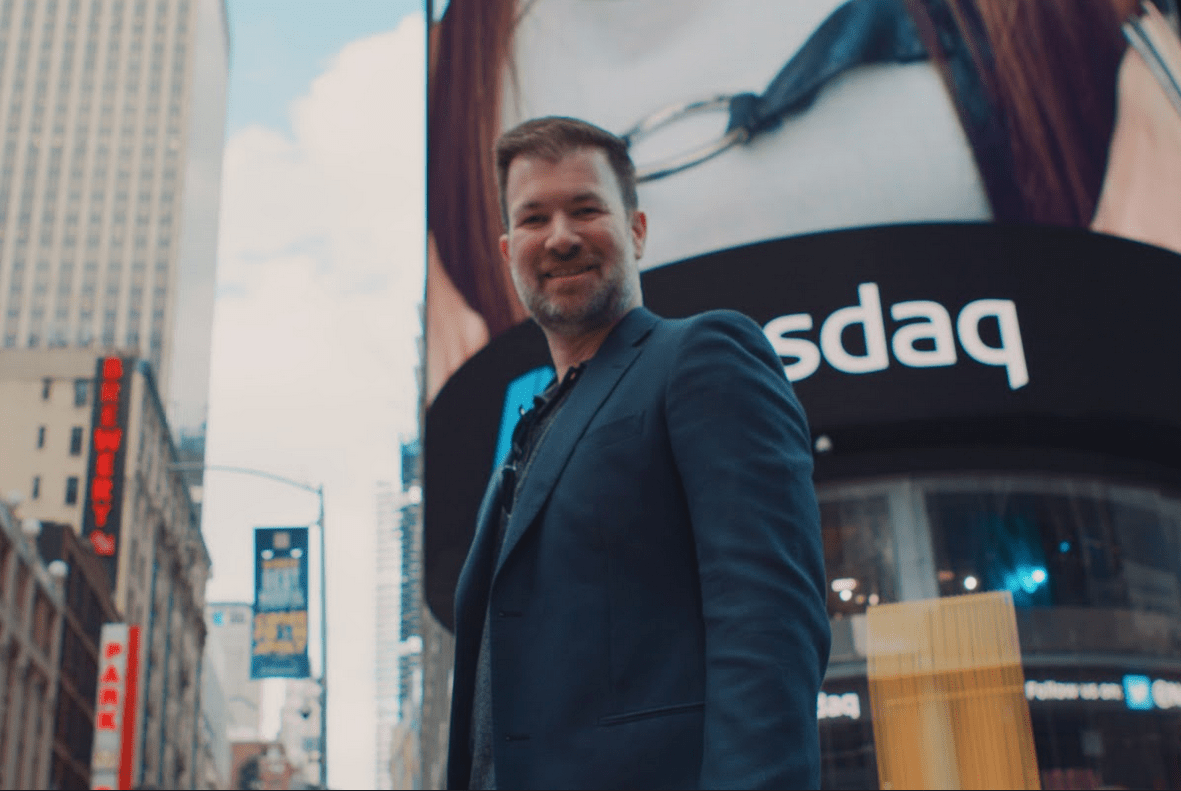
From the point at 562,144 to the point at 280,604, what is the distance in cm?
2186

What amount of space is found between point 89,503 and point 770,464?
157 feet

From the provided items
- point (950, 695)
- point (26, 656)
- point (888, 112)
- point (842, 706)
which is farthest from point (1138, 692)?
point (26, 656)

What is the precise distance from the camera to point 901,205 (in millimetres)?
17281

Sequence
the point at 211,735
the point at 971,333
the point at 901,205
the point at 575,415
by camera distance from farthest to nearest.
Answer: the point at 211,735 → the point at 901,205 → the point at 971,333 → the point at 575,415

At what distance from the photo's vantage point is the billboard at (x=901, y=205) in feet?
54.5

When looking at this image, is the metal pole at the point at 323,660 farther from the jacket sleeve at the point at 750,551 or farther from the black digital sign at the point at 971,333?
the jacket sleeve at the point at 750,551

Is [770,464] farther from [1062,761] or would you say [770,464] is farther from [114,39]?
[114,39]

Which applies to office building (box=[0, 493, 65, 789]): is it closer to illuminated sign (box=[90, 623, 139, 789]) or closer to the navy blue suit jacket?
illuminated sign (box=[90, 623, 139, 789])

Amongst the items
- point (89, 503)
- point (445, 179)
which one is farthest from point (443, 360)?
point (89, 503)

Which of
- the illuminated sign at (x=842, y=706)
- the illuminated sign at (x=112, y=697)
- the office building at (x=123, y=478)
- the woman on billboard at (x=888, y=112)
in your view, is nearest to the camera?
the illuminated sign at (x=842, y=706)

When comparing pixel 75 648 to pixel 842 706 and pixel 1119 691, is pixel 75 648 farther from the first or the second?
pixel 1119 691

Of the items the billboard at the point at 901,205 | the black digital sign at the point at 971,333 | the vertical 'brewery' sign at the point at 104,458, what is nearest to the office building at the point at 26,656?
the vertical 'brewery' sign at the point at 104,458

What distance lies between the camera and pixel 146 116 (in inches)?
6058

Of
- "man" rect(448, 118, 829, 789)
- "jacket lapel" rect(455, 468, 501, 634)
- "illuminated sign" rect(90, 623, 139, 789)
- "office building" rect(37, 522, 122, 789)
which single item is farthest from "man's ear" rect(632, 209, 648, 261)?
"office building" rect(37, 522, 122, 789)
